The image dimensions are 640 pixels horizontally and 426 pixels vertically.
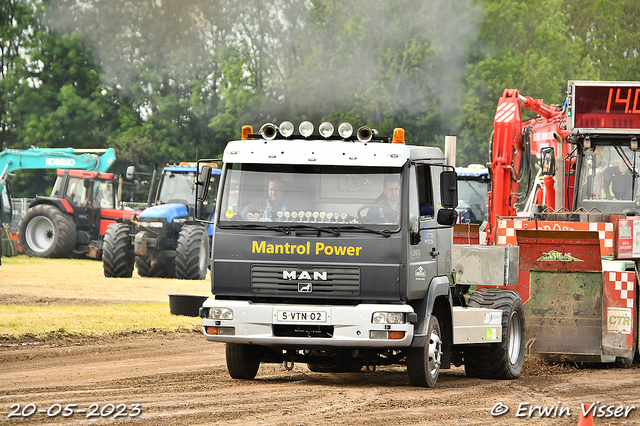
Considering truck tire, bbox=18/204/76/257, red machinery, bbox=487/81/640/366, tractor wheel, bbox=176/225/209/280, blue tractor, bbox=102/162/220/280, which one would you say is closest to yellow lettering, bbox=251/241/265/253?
red machinery, bbox=487/81/640/366

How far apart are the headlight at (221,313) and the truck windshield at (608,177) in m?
7.42

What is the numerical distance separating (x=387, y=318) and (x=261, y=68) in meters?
33.8

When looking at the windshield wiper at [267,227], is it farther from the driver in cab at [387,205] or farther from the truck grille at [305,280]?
the driver in cab at [387,205]

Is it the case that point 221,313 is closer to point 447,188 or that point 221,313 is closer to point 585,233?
point 447,188

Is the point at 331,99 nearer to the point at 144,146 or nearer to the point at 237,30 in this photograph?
the point at 237,30

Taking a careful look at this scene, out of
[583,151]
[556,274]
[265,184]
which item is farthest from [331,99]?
[265,184]

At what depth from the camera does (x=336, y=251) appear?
9.29m

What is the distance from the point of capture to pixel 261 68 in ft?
138

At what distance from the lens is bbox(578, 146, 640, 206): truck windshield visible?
1470 cm

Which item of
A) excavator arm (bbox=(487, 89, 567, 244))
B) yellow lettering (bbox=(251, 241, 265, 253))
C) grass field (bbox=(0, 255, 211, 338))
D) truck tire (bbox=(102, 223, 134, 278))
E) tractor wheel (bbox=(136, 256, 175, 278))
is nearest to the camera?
yellow lettering (bbox=(251, 241, 265, 253))

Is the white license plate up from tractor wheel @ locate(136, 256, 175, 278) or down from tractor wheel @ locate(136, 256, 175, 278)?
up

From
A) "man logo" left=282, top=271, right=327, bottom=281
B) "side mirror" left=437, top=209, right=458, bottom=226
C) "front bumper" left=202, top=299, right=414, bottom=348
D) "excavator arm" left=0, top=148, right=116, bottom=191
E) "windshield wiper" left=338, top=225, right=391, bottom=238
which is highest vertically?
"excavator arm" left=0, top=148, right=116, bottom=191

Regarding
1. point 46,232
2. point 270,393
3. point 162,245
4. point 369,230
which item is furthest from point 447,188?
point 46,232

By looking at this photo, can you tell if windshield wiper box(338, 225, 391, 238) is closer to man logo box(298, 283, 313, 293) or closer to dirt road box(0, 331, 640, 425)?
man logo box(298, 283, 313, 293)
